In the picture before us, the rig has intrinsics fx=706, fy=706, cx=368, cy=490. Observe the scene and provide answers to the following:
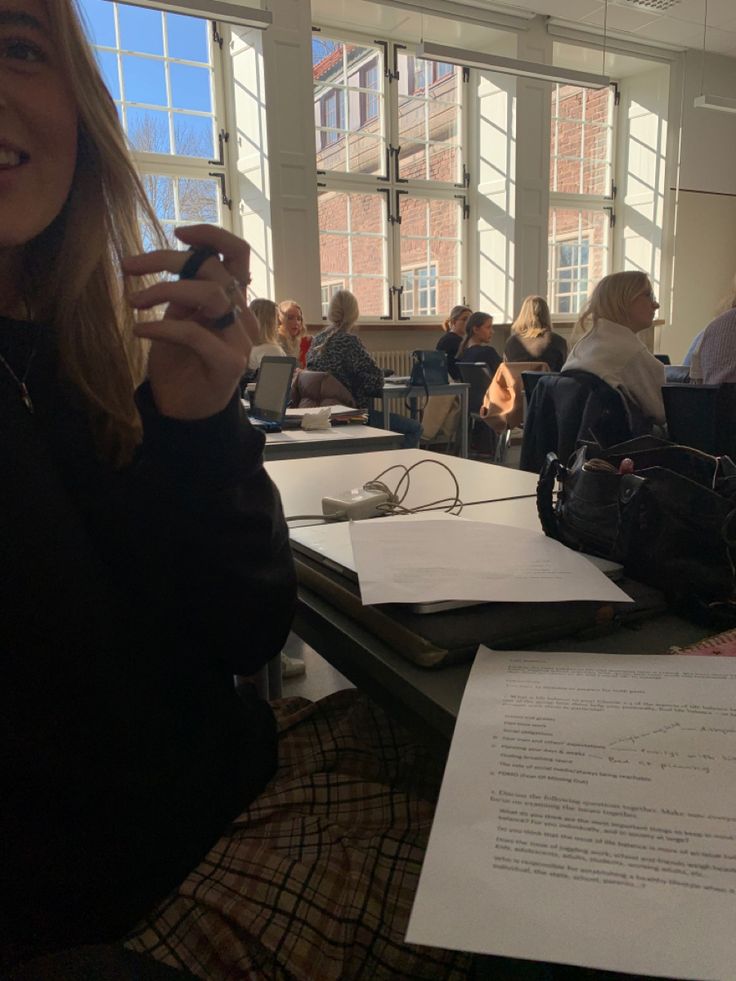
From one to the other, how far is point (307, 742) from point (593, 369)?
7.12ft

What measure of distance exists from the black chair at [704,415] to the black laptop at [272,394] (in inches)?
54.6

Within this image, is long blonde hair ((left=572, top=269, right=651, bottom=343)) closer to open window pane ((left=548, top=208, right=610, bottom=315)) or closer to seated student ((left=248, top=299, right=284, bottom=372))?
seated student ((left=248, top=299, right=284, bottom=372))

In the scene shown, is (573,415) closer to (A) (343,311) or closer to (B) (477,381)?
(A) (343,311)

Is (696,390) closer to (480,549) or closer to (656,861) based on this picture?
(480,549)

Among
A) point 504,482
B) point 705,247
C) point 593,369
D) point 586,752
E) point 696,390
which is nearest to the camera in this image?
point 586,752

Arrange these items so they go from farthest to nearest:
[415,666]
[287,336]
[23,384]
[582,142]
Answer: [582,142], [287,336], [23,384], [415,666]

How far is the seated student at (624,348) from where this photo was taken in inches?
106

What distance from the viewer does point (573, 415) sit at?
2.62 metres

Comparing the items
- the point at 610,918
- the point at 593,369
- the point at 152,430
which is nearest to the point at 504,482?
the point at 152,430

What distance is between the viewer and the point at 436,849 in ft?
1.32

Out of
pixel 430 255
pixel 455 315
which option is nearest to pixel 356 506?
pixel 455 315

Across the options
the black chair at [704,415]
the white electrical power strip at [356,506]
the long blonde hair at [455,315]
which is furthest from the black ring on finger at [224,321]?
the long blonde hair at [455,315]

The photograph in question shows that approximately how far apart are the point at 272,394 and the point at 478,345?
377 cm

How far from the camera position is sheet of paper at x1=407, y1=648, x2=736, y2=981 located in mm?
338
